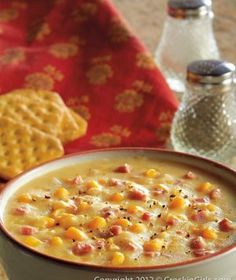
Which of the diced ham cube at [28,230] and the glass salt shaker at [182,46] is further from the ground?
the diced ham cube at [28,230]

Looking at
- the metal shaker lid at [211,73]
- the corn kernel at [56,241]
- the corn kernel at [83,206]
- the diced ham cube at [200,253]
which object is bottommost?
the metal shaker lid at [211,73]

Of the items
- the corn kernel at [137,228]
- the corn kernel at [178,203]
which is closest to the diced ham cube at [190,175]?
the corn kernel at [178,203]

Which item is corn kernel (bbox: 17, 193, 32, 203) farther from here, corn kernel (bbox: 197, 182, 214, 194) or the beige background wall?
the beige background wall

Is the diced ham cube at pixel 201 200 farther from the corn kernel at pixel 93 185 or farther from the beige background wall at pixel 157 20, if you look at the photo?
the beige background wall at pixel 157 20

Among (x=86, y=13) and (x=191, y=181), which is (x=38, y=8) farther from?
(x=191, y=181)

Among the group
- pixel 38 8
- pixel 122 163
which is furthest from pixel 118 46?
pixel 122 163

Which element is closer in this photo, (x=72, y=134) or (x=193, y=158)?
(x=193, y=158)

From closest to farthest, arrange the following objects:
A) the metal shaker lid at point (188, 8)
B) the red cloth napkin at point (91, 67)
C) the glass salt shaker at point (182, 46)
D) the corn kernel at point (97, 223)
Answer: the corn kernel at point (97, 223) < the red cloth napkin at point (91, 67) < the metal shaker lid at point (188, 8) < the glass salt shaker at point (182, 46)

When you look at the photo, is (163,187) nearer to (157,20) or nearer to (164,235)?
(164,235)

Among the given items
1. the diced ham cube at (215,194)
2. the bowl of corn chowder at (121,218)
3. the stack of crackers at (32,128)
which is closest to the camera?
the bowl of corn chowder at (121,218)
